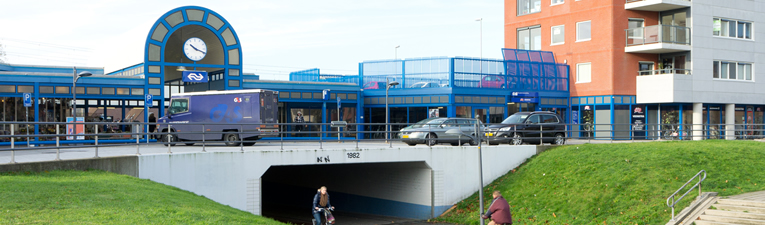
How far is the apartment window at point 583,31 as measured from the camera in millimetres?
38156

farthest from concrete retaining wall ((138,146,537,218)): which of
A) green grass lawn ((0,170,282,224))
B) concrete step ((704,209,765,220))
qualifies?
concrete step ((704,209,765,220))

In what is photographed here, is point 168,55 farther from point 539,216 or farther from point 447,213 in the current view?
point 539,216

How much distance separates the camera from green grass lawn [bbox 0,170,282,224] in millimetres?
11344

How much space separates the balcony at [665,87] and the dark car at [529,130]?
12321 millimetres

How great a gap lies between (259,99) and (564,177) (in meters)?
10.9

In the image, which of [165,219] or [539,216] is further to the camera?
[539,216]

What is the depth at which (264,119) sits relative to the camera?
976 inches

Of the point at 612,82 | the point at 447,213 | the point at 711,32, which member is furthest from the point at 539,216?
the point at 711,32

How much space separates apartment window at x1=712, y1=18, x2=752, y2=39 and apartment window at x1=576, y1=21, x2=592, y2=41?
6.70 meters

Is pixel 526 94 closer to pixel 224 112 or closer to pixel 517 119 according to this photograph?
pixel 517 119

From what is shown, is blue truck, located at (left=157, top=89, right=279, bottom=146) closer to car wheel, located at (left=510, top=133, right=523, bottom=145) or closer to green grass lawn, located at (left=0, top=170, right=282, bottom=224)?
car wheel, located at (left=510, top=133, right=523, bottom=145)

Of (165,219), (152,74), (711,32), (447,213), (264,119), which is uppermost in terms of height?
(711,32)

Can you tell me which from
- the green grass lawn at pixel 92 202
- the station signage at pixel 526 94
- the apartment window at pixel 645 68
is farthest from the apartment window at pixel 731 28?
the green grass lawn at pixel 92 202

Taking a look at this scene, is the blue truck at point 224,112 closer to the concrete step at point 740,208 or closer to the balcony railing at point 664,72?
the concrete step at point 740,208
